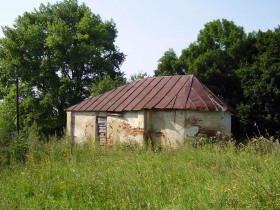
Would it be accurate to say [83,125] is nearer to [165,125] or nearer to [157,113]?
[157,113]

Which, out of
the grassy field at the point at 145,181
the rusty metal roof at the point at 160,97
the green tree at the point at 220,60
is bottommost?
the grassy field at the point at 145,181

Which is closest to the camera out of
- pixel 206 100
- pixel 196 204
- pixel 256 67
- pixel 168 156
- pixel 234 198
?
pixel 234 198

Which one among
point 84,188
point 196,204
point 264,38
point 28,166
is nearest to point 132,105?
point 28,166

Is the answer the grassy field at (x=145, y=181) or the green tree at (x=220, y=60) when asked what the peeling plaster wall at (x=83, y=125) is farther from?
the green tree at (x=220, y=60)

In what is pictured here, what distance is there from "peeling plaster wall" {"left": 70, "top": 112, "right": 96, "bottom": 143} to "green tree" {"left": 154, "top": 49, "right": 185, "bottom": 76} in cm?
977

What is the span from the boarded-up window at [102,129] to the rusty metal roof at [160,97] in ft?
1.76

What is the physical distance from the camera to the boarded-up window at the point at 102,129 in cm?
1495

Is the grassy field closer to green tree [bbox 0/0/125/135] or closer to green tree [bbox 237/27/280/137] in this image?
green tree [bbox 237/27/280/137]

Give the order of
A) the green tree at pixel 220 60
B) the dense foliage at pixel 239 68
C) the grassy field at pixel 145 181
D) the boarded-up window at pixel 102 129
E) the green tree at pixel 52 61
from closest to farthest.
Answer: the grassy field at pixel 145 181, the boarded-up window at pixel 102 129, the dense foliage at pixel 239 68, the green tree at pixel 220 60, the green tree at pixel 52 61

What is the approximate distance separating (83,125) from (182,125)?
18.8ft

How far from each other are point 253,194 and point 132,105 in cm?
967

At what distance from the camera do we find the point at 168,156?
8422mm

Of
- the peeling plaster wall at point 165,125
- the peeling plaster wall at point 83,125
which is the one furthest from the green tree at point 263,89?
the peeling plaster wall at point 83,125

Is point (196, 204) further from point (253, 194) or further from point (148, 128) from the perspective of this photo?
point (148, 128)
